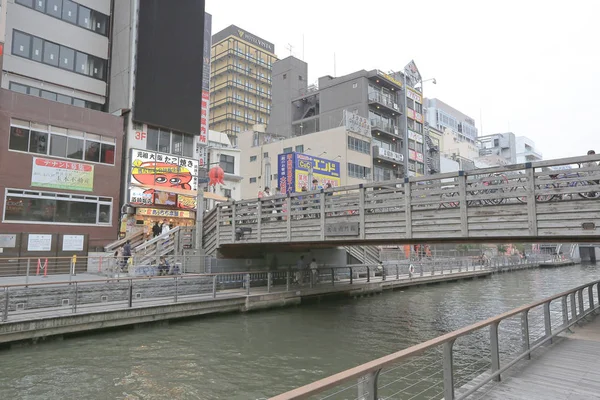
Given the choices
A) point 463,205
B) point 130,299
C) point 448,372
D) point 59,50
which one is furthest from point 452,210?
point 59,50

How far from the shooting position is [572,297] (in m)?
10.0

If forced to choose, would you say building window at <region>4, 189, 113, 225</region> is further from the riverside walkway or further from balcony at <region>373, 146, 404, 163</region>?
balcony at <region>373, 146, 404, 163</region>

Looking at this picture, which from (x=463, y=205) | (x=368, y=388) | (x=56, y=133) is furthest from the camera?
(x=56, y=133)

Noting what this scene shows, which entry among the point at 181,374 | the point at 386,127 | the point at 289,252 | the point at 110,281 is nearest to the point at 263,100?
the point at 386,127

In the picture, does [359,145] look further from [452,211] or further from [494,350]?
[494,350]

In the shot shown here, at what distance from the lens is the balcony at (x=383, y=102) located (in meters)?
54.7

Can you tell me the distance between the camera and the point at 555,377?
632 cm

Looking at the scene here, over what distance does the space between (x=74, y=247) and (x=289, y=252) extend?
13080 mm

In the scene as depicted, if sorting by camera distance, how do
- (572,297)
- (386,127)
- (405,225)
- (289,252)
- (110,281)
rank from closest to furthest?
(572,297) < (405,225) < (110,281) < (289,252) < (386,127)

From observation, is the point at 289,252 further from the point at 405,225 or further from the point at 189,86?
the point at 189,86

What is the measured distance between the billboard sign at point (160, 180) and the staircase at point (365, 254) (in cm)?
1262

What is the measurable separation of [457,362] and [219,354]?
22.0 ft

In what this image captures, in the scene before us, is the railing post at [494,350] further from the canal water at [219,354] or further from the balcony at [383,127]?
the balcony at [383,127]

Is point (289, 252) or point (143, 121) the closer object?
point (289, 252)
